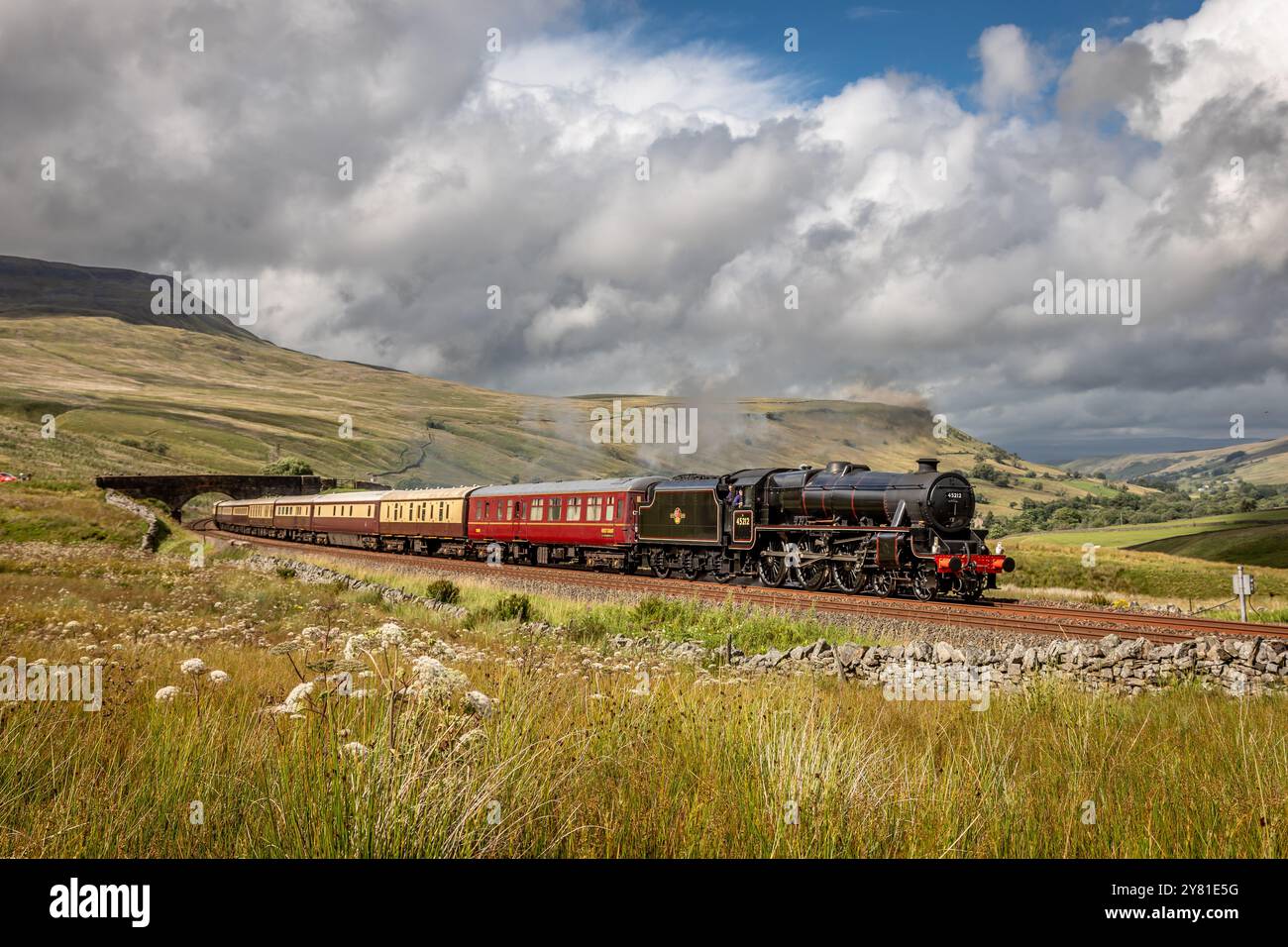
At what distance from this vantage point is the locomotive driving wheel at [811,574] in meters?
25.5

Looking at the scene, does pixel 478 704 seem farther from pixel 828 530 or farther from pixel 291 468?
pixel 291 468

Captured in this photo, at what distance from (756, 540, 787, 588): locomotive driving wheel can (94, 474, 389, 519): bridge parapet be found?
60734mm

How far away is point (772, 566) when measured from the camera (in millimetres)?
27125

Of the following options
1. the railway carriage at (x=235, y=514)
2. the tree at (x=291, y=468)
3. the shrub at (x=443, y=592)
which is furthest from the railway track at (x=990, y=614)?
the tree at (x=291, y=468)

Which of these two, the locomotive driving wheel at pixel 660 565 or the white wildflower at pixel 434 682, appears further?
the locomotive driving wheel at pixel 660 565

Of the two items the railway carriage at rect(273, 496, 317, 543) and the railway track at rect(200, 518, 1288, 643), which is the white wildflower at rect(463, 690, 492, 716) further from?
the railway carriage at rect(273, 496, 317, 543)

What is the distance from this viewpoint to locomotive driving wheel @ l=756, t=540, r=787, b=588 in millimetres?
26656

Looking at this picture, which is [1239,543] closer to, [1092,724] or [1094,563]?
[1094,563]

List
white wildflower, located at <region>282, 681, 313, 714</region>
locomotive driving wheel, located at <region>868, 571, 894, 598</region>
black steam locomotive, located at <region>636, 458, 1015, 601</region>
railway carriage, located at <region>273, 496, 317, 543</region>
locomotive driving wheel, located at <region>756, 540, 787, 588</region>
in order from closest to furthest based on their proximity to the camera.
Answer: white wildflower, located at <region>282, 681, 313, 714</region>, black steam locomotive, located at <region>636, 458, 1015, 601</region>, locomotive driving wheel, located at <region>868, 571, 894, 598</region>, locomotive driving wheel, located at <region>756, 540, 787, 588</region>, railway carriage, located at <region>273, 496, 317, 543</region>

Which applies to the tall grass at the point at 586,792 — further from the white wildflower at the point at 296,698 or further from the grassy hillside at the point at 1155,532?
the grassy hillside at the point at 1155,532

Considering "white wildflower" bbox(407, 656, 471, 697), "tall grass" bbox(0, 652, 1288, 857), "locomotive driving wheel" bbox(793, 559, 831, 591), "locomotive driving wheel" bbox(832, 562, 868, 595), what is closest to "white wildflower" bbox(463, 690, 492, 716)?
"white wildflower" bbox(407, 656, 471, 697)

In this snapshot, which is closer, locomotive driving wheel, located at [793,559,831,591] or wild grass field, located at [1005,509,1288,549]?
locomotive driving wheel, located at [793,559,831,591]

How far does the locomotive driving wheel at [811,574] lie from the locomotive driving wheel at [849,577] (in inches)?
13.4
